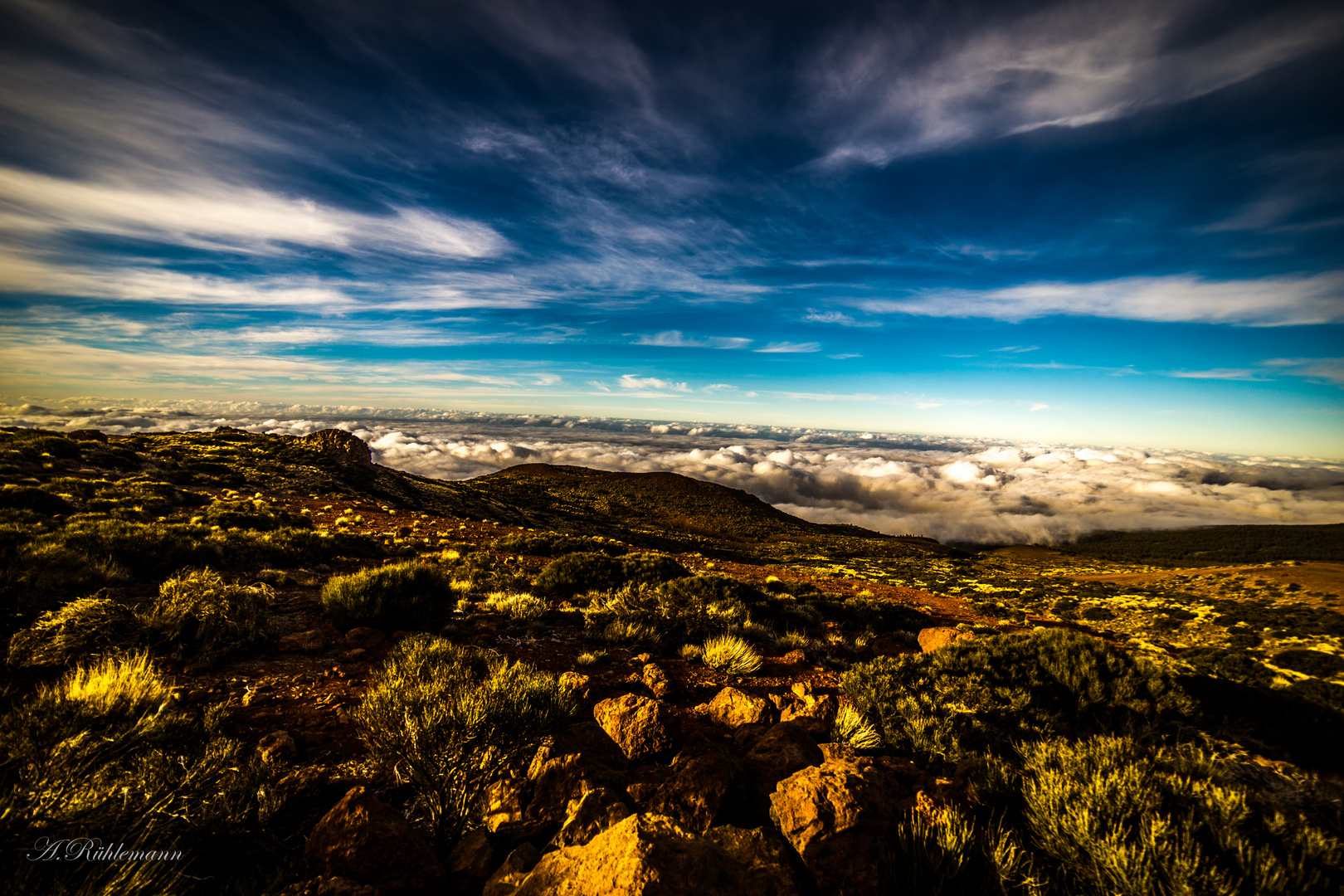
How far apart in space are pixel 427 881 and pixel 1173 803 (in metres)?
4.76

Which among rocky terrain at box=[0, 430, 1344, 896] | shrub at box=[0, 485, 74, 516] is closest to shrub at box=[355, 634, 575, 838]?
rocky terrain at box=[0, 430, 1344, 896]

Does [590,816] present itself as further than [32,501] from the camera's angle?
No

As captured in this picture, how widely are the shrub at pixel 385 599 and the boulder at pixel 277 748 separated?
3108mm

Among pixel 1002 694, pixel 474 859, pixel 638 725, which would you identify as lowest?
pixel 1002 694

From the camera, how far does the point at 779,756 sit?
3773mm

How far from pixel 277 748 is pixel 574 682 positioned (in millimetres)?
2544

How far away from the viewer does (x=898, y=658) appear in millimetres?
6945

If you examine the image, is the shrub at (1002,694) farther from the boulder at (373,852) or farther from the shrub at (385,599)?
the shrub at (385,599)

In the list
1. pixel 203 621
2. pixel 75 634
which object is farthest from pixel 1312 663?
pixel 75 634

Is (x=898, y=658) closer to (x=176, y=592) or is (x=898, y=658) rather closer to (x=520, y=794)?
(x=520, y=794)

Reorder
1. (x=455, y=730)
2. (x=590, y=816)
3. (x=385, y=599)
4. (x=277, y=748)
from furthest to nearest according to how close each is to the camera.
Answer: (x=385, y=599)
(x=277, y=748)
(x=455, y=730)
(x=590, y=816)

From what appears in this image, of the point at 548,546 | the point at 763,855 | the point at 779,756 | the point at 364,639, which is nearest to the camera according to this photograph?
the point at 763,855

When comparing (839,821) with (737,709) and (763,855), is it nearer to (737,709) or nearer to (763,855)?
(763,855)

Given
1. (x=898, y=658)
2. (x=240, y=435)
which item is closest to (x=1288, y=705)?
(x=898, y=658)
